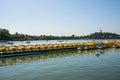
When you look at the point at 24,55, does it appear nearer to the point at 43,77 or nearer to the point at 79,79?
the point at 43,77

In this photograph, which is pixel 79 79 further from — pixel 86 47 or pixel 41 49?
pixel 86 47

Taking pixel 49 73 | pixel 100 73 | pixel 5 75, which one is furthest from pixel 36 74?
pixel 100 73

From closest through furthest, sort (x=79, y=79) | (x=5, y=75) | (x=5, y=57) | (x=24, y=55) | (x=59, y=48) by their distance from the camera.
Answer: (x=79, y=79) → (x=5, y=75) → (x=5, y=57) → (x=24, y=55) → (x=59, y=48)

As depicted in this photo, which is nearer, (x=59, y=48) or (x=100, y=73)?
(x=100, y=73)

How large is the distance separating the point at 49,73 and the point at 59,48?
29.3m

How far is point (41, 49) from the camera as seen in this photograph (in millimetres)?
49031

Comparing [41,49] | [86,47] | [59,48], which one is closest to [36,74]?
[41,49]

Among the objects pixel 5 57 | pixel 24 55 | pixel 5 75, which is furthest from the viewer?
pixel 24 55

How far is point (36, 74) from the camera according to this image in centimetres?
2439

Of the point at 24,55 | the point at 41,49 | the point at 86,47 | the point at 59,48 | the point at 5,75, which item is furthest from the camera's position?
the point at 86,47

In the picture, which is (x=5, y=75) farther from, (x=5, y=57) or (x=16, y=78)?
(x=5, y=57)

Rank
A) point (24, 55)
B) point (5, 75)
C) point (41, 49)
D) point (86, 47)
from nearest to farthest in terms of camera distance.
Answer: point (5, 75)
point (24, 55)
point (41, 49)
point (86, 47)

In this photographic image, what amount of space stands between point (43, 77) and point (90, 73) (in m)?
6.38

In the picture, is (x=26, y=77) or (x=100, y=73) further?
(x=100, y=73)
